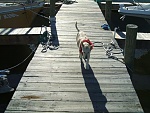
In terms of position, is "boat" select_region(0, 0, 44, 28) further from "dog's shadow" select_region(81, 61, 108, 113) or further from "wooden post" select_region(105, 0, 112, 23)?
"dog's shadow" select_region(81, 61, 108, 113)

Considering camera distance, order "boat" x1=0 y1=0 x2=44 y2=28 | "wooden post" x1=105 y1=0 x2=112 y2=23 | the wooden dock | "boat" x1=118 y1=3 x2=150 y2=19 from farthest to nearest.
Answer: "boat" x1=0 y1=0 x2=44 y2=28 → "boat" x1=118 y1=3 x2=150 y2=19 → "wooden post" x1=105 y1=0 x2=112 y2=23 → the wooden dock

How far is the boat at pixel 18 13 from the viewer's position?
10.1m

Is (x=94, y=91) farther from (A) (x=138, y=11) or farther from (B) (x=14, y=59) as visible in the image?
(A) (x=138, y=11)

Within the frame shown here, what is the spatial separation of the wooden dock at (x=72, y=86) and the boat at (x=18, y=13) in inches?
165

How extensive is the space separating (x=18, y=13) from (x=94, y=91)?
717 centimetres

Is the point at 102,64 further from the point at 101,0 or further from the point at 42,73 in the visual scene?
the point at 101,0

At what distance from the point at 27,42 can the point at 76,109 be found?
4.31 metres

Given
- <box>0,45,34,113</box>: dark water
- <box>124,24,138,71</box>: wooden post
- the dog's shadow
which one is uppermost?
<box>124,24,138,71</box>: wooden post

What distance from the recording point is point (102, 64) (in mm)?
5684

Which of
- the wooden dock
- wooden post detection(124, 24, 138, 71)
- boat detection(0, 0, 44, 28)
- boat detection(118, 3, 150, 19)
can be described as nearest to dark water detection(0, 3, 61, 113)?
boat detection(0, 0, 44, 28)

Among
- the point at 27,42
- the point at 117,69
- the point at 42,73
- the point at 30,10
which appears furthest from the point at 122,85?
the point at 30,10

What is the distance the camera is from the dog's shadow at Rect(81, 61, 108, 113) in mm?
4121

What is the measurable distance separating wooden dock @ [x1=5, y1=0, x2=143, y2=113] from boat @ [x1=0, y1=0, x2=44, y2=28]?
4186 millimetres

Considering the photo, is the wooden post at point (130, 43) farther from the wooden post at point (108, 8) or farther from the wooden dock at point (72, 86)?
the wooden post at point (108, 8)
